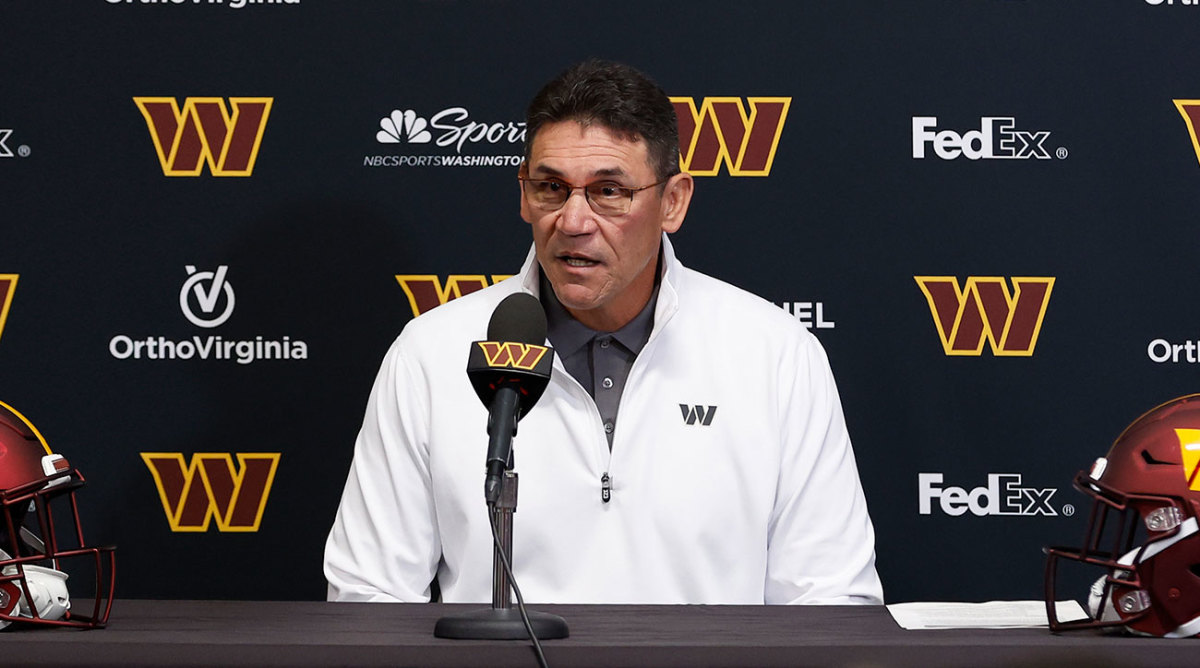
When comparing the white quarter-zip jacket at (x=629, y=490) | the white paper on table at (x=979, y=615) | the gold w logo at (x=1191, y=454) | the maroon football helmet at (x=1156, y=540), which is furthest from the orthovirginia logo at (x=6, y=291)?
the gold w logo at (x=1191, y=454)

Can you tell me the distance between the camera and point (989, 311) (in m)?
2.74

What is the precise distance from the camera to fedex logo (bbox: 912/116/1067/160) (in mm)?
2736

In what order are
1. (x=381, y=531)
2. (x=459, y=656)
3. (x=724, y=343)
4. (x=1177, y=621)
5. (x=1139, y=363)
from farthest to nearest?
(x=1139, y=363) < (x=724, y=343) < (x=381, y=531) < (x=1177, y=621) < (x=459, y=656)

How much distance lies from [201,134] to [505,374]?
5.87ft

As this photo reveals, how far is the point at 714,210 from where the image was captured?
2766 mm

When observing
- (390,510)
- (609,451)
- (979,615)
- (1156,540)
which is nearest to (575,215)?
(609,451)

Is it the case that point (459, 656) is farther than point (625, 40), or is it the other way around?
point (625, 40)

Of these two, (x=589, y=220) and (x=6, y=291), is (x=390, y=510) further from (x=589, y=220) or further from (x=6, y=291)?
(x=6, y=291)

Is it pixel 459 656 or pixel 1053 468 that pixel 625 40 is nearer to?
pixel 1053 468

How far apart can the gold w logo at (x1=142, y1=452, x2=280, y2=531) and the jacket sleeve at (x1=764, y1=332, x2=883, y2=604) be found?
118 cm

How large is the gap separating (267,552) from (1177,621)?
78.7 inches

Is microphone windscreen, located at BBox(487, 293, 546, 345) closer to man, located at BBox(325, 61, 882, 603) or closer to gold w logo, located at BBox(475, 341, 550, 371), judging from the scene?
gold w logo, located at BBox(475, 341, 550, 371)

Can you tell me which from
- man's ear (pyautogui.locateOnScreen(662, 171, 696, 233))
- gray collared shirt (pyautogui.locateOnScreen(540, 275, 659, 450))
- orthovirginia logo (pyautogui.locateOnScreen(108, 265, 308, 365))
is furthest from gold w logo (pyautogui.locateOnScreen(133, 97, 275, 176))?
man's ear (pyautogui.locateOnScreen(662, 171, 696, 233))

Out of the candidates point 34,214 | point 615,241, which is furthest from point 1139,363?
point 34,214
